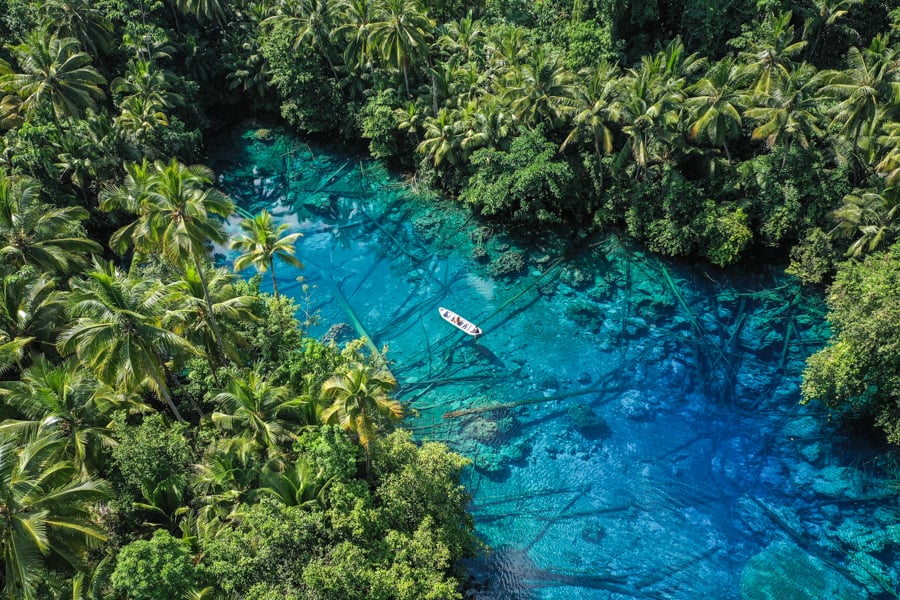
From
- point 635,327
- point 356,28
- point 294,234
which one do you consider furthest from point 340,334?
point 356,28

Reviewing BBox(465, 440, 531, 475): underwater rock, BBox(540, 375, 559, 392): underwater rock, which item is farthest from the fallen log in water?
BBox(465, 440, 531, 475): underwater rock

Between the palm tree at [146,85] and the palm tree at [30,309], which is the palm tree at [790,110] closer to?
the palm tree at [30,309]

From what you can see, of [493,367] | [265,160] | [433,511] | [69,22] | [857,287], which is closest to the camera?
[433,511]

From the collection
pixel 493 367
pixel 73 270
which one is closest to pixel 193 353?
pixel 73 270

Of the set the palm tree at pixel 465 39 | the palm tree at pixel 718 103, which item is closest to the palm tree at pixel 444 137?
the palm tree at pixel 465 39

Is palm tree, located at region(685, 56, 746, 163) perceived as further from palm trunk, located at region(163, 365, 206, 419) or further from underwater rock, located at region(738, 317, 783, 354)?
palm trunk, located at region(163, 365, 206, 419)

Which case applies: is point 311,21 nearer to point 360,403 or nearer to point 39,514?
point 360,403

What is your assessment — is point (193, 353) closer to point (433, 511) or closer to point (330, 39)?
point (433, 511)
